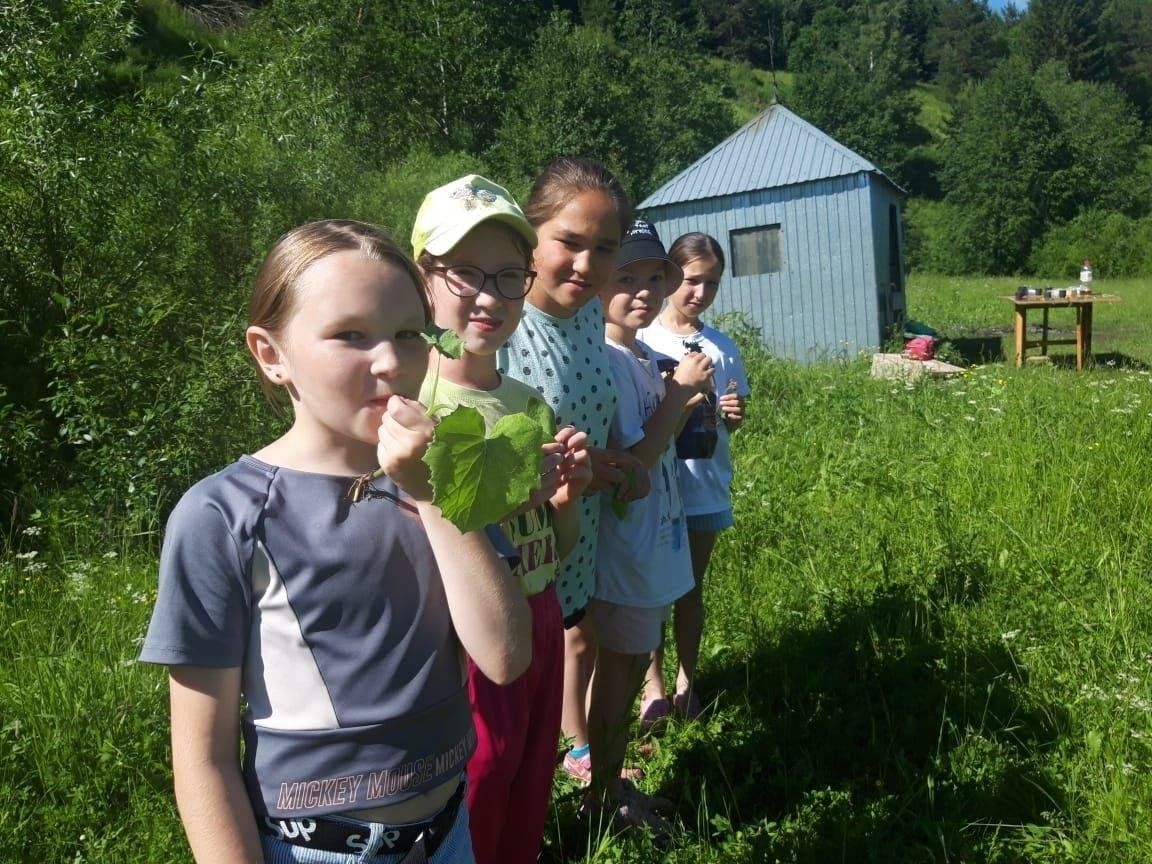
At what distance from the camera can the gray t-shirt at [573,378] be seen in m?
2.12

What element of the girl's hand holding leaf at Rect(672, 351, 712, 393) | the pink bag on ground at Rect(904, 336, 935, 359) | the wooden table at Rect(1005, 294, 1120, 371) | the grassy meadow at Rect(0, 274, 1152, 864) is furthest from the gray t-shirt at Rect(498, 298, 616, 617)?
the wooden table at Rect(1005, 294, 1120, 371)

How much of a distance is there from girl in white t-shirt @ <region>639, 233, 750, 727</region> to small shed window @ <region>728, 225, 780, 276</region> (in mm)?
11741

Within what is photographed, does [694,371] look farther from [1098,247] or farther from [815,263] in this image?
[1098,247]

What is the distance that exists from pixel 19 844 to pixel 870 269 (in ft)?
43.8

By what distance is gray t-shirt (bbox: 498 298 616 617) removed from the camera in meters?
2.12

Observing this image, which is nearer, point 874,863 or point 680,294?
point 874,863

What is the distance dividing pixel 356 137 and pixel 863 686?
651 inches

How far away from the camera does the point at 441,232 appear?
1630 mm

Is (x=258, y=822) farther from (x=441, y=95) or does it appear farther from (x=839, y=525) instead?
(x=441, y=95)

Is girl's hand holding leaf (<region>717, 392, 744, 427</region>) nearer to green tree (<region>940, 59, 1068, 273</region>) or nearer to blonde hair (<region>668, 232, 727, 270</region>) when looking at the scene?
blonde hair (<region>668, 232, 727, 270</region>)

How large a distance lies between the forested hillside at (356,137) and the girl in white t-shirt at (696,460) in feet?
8.89

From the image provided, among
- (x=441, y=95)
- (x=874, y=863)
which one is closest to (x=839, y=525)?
(x=874, y=863)

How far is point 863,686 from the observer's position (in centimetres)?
315

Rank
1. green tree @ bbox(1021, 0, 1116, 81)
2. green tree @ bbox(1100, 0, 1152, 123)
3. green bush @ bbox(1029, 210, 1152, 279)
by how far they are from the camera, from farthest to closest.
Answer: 1. green tree @ bbox(1021, 0, 1116, 81)
2. green tree @ bbox(1100, 0, 1152, 123)
3. green bush @ bbox(1029, 210, 1152, 279)
